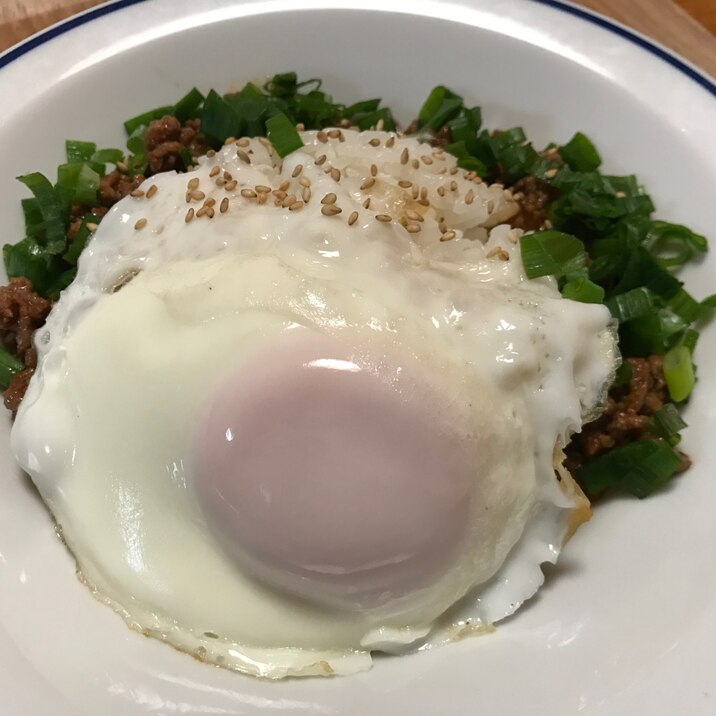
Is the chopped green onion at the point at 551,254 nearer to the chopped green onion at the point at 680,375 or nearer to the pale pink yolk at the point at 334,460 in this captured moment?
the chopped green onion at the point at 680,375

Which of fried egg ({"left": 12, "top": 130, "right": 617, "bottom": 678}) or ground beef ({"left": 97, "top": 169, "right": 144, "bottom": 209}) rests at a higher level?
fried egg ({"left": 12, "top": 130, "right": 617, "bottom": 678})

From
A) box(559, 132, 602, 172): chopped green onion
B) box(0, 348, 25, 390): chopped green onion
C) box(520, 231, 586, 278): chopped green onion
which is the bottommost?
box(559, 132, 602, 172): chopped green onion

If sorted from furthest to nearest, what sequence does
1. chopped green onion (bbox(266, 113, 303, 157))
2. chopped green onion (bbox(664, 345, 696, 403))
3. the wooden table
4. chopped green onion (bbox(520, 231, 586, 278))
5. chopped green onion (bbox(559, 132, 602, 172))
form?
the wooden table, chopped green onion (bbox(559, 132, 602, 172)), chopped green onion (bbox(266, 113, 303, 157)), chopped green onion (bbox(664, 345, 696, 403)), chopped green onion (bbox(520, 231, 586, 278))

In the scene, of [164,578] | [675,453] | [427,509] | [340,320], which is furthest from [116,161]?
[675,453]

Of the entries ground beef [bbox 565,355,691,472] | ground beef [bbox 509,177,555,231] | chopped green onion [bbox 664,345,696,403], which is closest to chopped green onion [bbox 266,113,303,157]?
ground beef [bbox 509,177,555,231]

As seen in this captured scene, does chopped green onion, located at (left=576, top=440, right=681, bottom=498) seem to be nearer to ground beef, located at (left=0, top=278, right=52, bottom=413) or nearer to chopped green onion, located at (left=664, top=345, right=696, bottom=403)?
chopped green onion, located at (left=664, top=345, right=696, bottom=403)

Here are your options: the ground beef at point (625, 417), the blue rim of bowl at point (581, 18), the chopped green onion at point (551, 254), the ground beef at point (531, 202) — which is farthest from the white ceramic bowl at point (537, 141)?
the chopped green onion at point (551, 254)
